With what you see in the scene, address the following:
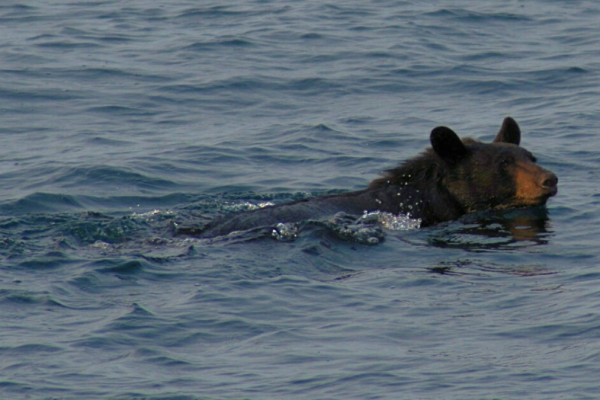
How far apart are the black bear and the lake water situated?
260 mm

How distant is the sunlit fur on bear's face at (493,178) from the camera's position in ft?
41.6

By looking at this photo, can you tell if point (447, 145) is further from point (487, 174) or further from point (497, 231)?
point (497, 231)

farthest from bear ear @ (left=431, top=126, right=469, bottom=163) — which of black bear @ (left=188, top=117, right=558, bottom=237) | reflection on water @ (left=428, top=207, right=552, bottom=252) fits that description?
reflection on water @ (left=428, top=207, right=552, bottom=252)

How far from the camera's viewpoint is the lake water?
8.40 meters

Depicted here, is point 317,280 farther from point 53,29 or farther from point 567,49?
point 53,29

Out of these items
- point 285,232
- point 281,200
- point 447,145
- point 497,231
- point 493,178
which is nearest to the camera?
point 285,232

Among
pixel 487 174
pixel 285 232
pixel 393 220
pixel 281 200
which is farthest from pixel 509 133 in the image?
pixel 285 232

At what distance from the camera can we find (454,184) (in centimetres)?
1283

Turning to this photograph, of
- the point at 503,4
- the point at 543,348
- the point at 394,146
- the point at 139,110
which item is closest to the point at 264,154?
the point at 394,146

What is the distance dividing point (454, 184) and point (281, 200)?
218cm

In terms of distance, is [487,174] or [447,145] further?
[487,174]

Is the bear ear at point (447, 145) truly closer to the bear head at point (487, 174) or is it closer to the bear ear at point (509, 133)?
the bear head at point (487, 174)

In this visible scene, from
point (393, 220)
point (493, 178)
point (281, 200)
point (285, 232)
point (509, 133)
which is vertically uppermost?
point (509, 133)

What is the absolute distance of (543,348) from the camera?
867cm
